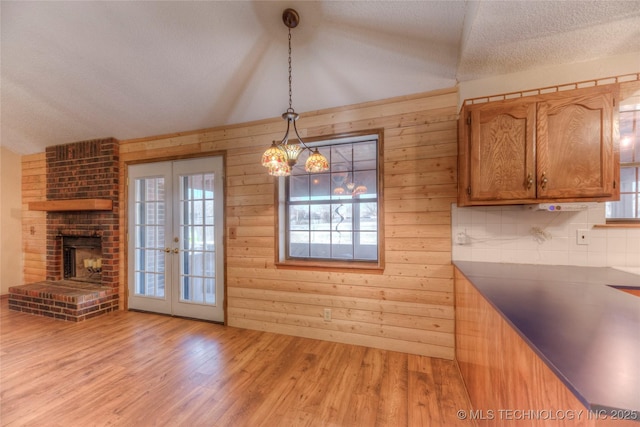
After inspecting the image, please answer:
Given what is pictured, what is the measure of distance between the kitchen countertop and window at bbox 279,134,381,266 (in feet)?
4.31

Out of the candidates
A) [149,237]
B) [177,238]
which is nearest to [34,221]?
[149,237]

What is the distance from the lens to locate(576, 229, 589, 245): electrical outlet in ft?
6.51

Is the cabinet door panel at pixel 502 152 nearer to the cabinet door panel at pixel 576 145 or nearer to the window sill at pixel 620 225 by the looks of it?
the cabinet door panel at pixel 576 145

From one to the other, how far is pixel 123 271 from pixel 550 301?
15.6 ft

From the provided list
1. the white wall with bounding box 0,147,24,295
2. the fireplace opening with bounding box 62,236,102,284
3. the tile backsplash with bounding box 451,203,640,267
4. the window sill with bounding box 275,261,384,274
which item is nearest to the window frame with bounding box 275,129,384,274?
the window sill with bounding box 275,261,384,274

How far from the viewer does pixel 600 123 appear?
66.7 inches

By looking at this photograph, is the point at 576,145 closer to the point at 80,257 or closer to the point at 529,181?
the point at 529,181

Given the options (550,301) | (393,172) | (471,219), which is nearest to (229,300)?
(393,172)

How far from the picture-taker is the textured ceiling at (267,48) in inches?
68.1

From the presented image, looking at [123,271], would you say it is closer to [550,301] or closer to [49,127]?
[49,127]

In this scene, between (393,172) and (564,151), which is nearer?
(564,151)

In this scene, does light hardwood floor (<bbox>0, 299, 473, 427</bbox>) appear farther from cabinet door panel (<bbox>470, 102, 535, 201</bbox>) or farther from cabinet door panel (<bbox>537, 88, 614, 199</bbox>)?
cabinet door panel (<bbox>537, 88, 614, 199</bbox>)

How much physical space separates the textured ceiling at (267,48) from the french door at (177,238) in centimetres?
79

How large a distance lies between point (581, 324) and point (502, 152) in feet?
4.45
